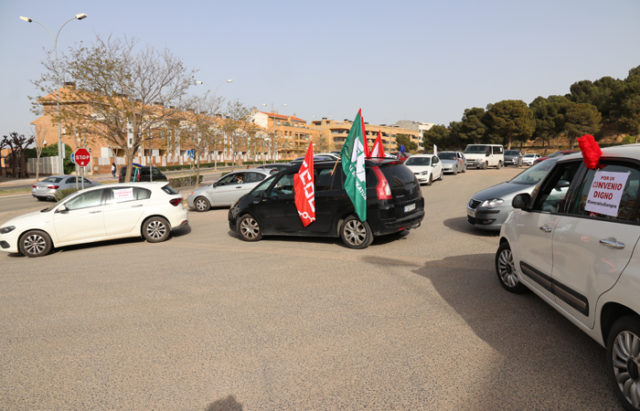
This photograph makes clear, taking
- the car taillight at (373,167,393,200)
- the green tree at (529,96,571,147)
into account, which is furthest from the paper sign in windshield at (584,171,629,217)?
the green tree at (529,96,571,147)

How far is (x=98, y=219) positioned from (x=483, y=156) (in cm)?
3007

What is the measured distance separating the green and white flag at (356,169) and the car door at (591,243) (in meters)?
4.34

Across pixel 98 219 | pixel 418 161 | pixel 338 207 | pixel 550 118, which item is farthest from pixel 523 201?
pixel 550 118

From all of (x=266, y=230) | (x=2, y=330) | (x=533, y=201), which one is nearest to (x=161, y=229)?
(x=266, y=230)

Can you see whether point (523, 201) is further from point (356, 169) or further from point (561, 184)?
point (356, 169)

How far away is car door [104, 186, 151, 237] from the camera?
988 cm

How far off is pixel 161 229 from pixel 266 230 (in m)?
2.80

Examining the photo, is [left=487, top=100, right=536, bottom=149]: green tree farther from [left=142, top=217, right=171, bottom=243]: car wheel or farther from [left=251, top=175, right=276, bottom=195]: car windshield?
[left=142, top=217, right=171, bottom=243]: car wheel

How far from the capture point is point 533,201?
4.45 m

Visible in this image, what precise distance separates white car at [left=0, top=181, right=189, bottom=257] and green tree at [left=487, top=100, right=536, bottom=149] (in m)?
63.9

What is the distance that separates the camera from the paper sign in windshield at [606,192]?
3.04m

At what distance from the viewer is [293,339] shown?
419 cm

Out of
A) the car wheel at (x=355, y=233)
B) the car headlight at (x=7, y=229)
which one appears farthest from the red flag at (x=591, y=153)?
the car headlight at (x=7, y=229)

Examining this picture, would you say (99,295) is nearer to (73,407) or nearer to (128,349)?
(128,349)
